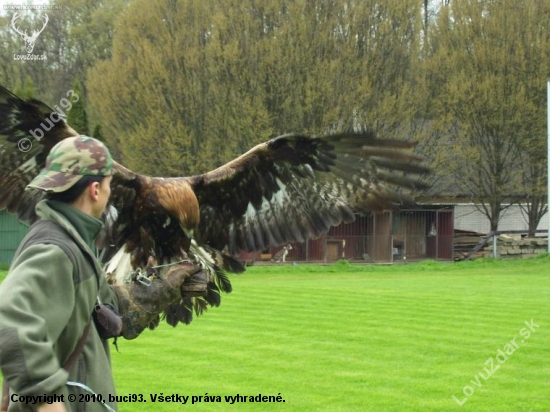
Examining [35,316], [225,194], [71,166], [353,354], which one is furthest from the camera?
[353,354]

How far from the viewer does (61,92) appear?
39.2m

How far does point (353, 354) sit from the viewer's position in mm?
9875

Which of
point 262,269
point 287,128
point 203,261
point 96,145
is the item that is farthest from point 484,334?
point 287,128

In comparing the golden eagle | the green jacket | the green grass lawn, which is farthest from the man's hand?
the green grass lawn

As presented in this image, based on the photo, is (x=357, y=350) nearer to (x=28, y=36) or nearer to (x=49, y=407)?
(x=49, y=407)

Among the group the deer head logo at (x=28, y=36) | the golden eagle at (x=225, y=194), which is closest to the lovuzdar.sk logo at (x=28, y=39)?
the deer head logo at (x=28, y=36)

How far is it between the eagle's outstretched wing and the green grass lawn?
1.53 metres

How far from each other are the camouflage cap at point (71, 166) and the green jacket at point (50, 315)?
0.09 metres

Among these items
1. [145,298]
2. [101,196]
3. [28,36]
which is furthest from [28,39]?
[101,196]

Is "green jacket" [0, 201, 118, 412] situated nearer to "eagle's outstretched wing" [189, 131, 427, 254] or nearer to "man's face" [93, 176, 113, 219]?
"man's face" [93, 176, 113, 219]

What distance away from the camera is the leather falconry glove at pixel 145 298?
158 inches

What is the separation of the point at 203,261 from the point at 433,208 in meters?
26.6

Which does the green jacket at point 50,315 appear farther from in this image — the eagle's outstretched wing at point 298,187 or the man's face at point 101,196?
the eagle's outstretched wing at point 298,187

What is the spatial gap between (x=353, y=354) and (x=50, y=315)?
7.31m
